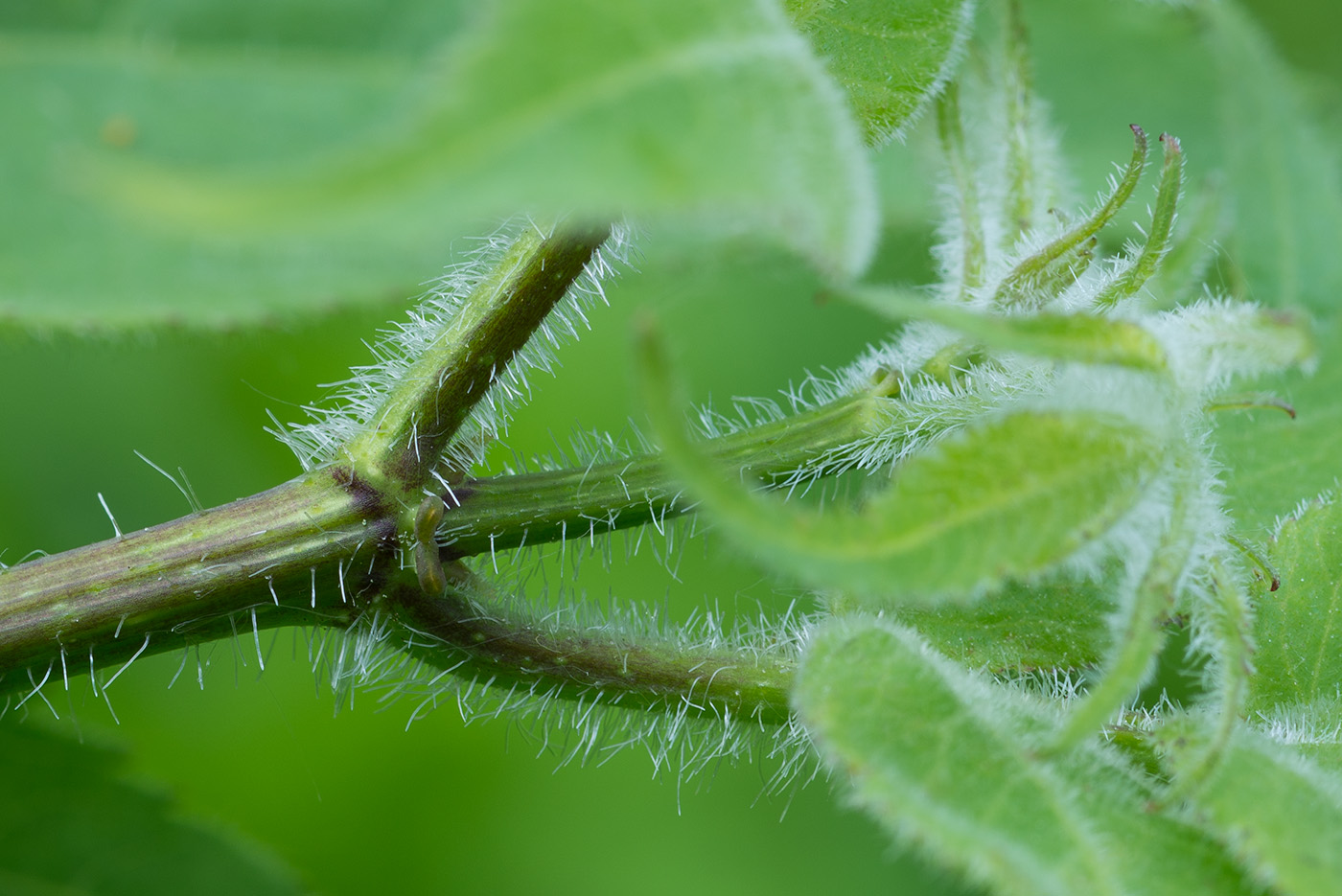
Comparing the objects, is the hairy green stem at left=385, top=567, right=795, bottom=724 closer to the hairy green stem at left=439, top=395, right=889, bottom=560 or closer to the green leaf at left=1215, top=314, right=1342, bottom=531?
the hairy green stem at left=439, top=395, right=889, bottom=560

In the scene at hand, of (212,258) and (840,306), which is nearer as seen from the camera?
(212,258)

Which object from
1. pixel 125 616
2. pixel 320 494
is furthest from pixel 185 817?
pixel 320 494

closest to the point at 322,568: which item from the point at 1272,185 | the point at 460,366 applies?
the point at 460,366

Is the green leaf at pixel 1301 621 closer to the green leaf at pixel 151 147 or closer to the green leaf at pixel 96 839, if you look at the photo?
the green leaf at pixel 151 147

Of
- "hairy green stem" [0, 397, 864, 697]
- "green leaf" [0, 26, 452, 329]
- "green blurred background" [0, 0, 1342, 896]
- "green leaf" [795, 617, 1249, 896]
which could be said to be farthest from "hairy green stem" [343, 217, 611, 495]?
"green blurred background" [0, 0, 1342, 896]

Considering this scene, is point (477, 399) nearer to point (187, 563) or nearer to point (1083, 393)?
point (187, 563)

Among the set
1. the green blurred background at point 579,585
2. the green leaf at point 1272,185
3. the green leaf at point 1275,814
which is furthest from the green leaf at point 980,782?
the green blurred background at point 579,585

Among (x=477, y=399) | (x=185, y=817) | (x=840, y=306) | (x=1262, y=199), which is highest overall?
(x=1262, y=199)
